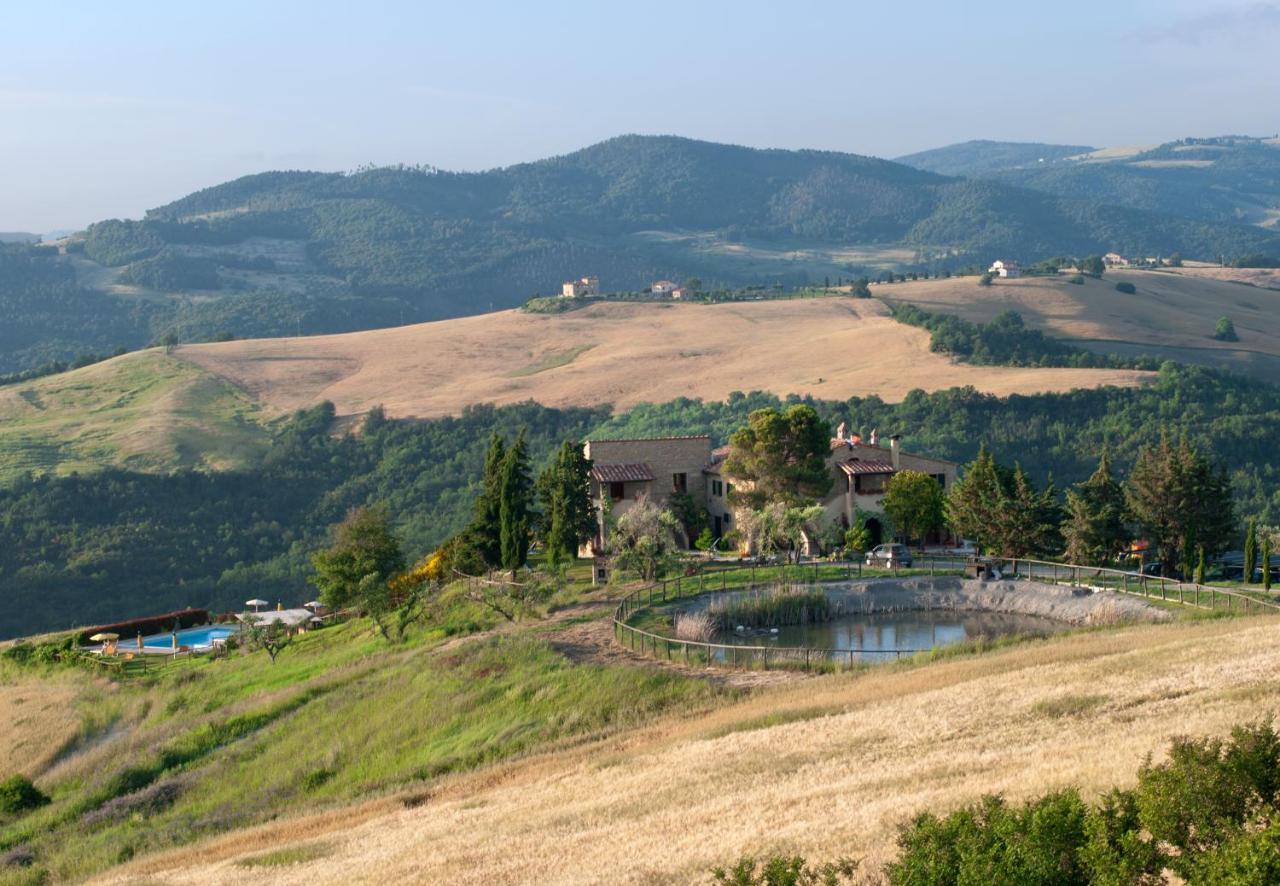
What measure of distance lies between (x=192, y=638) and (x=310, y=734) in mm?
25866

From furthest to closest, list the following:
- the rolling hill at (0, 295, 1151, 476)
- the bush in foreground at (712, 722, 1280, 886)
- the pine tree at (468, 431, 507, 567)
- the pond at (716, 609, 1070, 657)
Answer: the rolling hill at (0, 295, 1151, 476) → the pine tree at (468, 431, 507, 567) → the pond at (716, 609, 1070, 657) → the bush in foreground at (712, 722, 1280, 886)

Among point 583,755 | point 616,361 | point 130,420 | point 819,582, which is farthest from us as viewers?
point 616,361

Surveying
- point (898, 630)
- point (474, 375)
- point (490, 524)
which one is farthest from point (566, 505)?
point (474, 375)

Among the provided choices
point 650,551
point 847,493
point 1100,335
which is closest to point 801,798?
point 650,551

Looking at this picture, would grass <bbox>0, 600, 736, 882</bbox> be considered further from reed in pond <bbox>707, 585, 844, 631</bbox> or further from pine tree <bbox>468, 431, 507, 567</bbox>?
pine tree <bbox>468, 431, 507, 567</bbox>

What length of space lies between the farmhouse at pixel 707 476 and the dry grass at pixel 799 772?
79.4 ft

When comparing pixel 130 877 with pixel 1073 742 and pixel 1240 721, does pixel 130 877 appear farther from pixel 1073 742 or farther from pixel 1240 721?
pixel 1240 721

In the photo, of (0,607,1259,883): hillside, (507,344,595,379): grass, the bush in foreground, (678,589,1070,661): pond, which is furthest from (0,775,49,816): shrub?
(507,344,595,379): grass

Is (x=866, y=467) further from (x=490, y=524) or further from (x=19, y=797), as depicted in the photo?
(x=19, y=797)

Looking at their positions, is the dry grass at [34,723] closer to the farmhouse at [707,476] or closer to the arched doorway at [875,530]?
the farmhouse at [707,476]

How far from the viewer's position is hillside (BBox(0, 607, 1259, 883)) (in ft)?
65.1

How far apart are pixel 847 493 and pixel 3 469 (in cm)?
7150

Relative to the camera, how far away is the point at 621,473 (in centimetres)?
5672

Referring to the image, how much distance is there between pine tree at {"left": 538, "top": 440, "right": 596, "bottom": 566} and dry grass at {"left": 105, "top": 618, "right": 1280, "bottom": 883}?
22.7m
